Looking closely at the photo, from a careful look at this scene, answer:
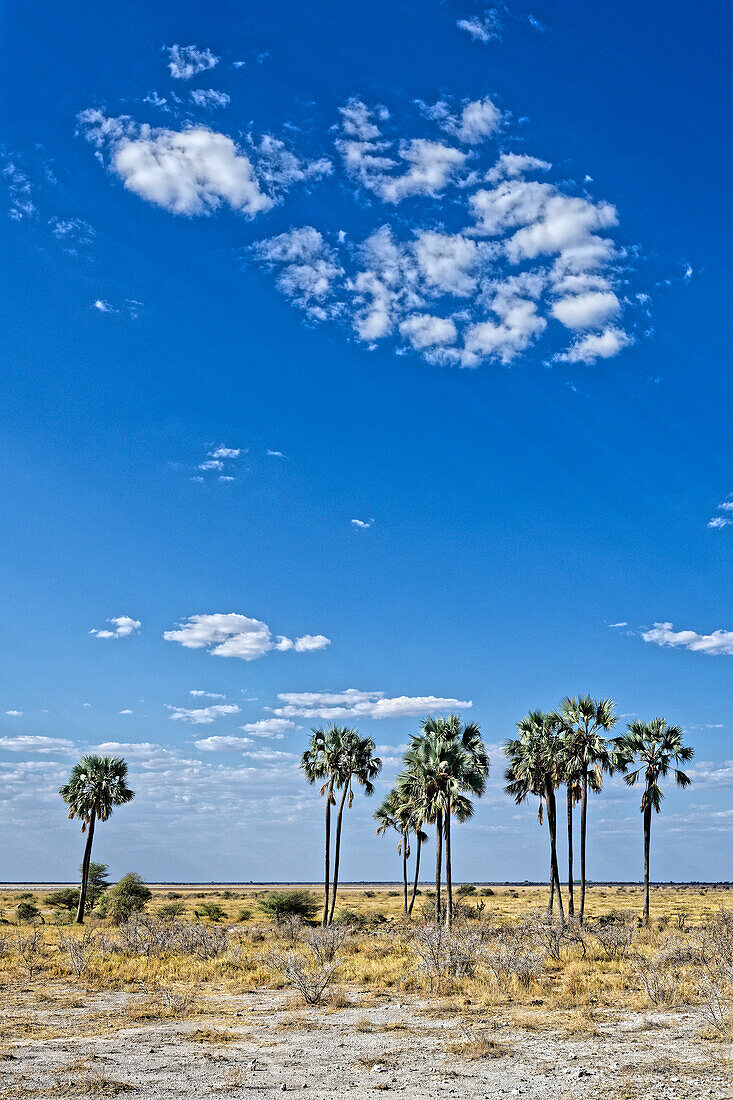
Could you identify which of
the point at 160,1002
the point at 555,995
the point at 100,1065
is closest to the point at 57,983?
the point at 160,1002

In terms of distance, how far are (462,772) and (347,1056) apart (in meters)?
25.3

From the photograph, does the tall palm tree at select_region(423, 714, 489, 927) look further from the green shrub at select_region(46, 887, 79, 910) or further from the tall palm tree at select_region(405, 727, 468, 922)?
the green shrub at select_region(46, 887, 79, 910)

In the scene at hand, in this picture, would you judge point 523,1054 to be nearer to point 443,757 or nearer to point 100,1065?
point 100,1065

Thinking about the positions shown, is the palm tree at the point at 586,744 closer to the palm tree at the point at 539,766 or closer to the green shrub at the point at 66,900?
the palm tree at the point at 539,766

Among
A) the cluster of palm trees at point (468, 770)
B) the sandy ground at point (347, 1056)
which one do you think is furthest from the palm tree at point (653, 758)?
the sandy ground at point (347, 1056)

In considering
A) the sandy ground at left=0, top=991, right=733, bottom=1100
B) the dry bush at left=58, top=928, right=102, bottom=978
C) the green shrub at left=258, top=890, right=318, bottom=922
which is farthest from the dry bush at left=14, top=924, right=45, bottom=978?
the green shrub at left=258, top=890, right=318, bottom=922

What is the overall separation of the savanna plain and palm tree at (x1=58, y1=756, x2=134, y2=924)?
1483 cm

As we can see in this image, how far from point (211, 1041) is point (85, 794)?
35231 mm

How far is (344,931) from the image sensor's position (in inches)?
1300

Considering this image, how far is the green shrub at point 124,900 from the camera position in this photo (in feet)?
173

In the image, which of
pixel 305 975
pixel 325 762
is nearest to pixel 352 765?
pixel 325 762

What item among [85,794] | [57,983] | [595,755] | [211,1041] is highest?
[595,755]

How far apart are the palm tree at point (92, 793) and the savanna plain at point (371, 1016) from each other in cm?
1483

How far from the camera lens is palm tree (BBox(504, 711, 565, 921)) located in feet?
139
